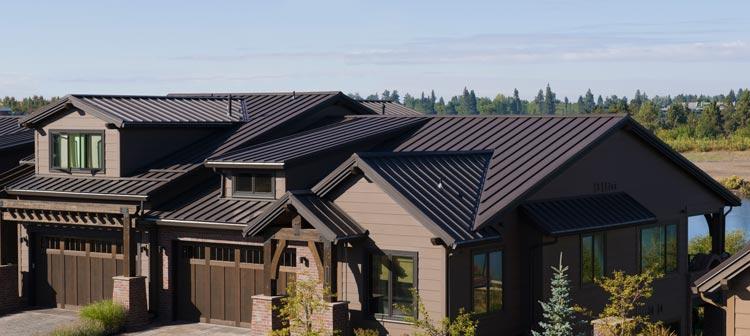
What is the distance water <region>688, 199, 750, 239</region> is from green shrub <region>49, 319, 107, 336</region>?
35.4m

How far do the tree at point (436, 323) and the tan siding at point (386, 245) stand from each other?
0.25 m

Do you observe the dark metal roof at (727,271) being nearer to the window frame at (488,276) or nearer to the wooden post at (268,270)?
the window frame at (488,276)

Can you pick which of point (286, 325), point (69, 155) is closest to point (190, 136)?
point (69, 155)

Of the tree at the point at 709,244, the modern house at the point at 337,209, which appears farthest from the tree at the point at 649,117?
the modern house at the point at 337,209

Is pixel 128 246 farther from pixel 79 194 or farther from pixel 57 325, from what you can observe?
pixel 57 325

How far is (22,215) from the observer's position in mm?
32781

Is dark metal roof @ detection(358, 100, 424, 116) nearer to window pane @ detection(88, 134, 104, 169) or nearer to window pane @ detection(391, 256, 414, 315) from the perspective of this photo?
window pane @ detection(88, 134, 104, 169)

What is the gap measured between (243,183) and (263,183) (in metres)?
0.62

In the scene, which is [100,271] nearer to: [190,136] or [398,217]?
[190,136]

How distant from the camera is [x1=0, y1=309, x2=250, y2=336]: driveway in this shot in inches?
1158

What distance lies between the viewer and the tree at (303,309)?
24031 millimetres

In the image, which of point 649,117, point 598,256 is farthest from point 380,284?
point 649,117

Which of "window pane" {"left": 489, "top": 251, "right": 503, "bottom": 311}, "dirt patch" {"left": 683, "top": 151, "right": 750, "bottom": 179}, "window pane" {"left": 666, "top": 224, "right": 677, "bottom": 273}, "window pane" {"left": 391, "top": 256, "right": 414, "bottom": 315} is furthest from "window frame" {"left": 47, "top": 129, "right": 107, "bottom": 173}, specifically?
"dirt patch" {"left": 683, "top": 151, "right": 750, "bottom": 179}

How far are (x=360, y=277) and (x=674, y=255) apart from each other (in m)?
10.5
